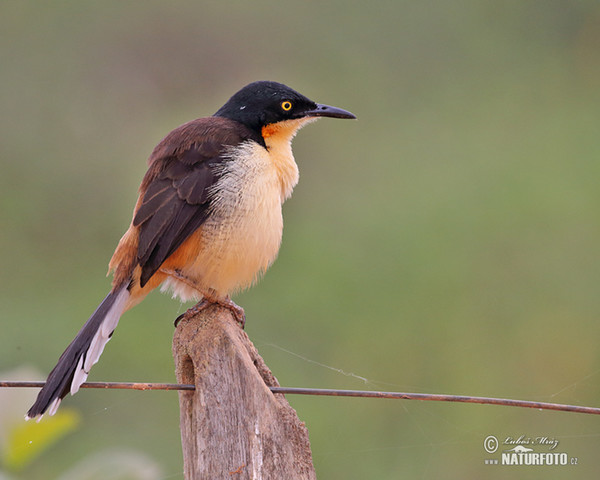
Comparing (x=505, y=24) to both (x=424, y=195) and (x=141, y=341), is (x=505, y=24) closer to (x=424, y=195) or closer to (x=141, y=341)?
(x=424, y=195)

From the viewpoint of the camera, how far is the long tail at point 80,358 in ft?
10.1

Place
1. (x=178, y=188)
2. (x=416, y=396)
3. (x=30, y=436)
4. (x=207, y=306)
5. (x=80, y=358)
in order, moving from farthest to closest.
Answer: (x=178, y=188)
(x=207, y=306)
(x=80, y=358)
(x=30, y=436)
(x=416, y=396)

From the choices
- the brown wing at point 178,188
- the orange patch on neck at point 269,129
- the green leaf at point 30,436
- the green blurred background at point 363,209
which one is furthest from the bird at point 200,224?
the green blurred background at point 363,209

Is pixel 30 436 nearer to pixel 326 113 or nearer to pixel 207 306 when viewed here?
pixel 207 306

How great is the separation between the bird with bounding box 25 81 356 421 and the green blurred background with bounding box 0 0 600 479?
200cm

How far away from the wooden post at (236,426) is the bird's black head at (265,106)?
1.45 metres

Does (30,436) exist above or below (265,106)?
below

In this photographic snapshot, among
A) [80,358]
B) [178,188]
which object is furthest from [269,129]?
[80,358]

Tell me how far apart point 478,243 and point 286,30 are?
13.4 ft

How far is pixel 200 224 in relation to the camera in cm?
364

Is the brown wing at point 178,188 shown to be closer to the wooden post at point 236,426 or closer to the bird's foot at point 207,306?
the bird's foot at point 207,306

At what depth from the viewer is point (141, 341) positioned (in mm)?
7477

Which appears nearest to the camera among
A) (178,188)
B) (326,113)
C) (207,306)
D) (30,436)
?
(30,436)

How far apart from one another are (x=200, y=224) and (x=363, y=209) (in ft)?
17.5
